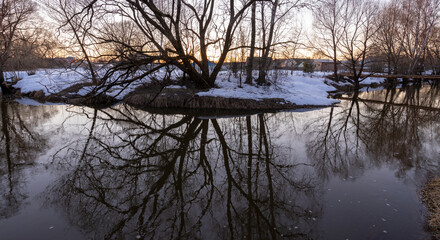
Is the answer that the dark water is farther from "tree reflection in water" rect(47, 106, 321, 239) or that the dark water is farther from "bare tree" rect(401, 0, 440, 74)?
"bare tree" rect(401, 0, 440, 74)

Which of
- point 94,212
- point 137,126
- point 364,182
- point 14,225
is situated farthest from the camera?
point 137,126

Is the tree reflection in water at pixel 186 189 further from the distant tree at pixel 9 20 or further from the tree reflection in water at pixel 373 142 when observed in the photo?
the distant tree at pixel 9 20

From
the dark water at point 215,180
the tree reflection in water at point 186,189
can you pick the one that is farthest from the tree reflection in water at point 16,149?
the tree reflection in water at point 186,189

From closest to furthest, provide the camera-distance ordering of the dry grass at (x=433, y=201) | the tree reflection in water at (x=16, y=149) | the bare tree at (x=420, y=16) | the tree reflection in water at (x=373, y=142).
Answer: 1. the dry grass at (x=433, y=201)
2. the tree reflection in water at (x=16, y=149)
3. the tree reflection in water at (x=373, y=142)
4. the bare tree at (x=420, y=16)

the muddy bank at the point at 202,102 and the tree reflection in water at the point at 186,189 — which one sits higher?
the muddy bank at the point at 202,102

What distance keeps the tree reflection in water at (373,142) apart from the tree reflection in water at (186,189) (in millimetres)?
1362

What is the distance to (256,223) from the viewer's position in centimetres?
402

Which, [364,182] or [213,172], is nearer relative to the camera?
[364,182]

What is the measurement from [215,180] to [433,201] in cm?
413

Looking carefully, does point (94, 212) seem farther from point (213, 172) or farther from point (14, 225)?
point (213, 172)

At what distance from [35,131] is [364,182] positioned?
1140 centimetres

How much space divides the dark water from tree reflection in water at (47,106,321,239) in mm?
25

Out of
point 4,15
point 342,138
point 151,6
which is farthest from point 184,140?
point 4,15

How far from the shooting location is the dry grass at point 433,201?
3770mm
